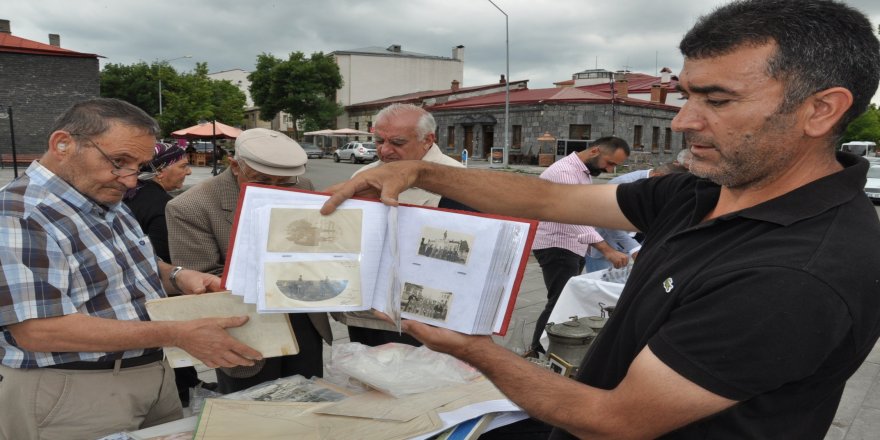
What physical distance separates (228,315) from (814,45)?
1674mm

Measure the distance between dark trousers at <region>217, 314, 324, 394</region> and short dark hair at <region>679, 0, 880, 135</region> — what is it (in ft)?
7.40

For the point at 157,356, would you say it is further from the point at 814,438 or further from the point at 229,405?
the point at 814,438

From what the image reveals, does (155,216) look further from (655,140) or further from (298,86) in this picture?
(298,86)

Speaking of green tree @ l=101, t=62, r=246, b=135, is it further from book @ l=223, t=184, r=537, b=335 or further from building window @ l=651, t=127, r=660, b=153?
book @ l=223, t=184, r=537, b=335

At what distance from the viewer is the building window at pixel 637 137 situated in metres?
31.3

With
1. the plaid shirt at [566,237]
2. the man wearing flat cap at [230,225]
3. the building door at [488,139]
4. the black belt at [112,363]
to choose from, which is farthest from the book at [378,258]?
the building door at [488,139]

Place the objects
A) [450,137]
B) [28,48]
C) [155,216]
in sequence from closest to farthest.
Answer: [155,216], [28,48], [450,137]

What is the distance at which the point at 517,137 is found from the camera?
32.2 m

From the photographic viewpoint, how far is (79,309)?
1.76 m

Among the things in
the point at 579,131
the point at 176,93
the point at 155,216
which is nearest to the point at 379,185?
the point at 155,216

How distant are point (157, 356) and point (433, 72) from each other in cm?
5314

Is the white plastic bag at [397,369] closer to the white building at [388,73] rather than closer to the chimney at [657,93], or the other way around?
the chimney at [657,93]

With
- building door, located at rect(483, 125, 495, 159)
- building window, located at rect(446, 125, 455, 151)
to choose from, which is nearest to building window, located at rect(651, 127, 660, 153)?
building door, located at rect(483, 125, 495, 159)

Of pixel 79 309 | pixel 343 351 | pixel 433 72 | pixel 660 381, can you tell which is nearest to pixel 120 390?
pixel 79 309
